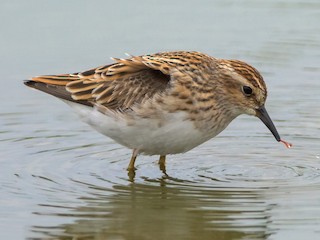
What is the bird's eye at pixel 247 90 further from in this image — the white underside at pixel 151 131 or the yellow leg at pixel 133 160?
the yellow leg at pixel 133 160

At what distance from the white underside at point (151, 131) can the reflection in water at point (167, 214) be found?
20.7 inches

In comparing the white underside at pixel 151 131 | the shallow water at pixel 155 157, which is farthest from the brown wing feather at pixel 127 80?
the shallow water at pixel 155 157

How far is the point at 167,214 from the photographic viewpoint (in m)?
13.6

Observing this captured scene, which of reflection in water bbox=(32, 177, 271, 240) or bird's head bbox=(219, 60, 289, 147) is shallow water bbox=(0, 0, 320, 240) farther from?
bird's head bbox=(219, 60, 289, 147)

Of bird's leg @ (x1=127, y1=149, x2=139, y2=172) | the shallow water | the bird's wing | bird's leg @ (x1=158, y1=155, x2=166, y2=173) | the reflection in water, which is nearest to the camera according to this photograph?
the reflection in water

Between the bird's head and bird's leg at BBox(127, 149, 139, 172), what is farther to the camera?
bird's leg at BBox(127, 149, 139, 172)

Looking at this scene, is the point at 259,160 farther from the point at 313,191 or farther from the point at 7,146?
the point at 7,146

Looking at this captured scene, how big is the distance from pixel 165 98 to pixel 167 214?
1.90m

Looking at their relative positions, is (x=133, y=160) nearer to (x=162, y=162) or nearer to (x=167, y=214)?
(x=162, y=162)

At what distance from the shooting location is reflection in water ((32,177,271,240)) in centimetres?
1279

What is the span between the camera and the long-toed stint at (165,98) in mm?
14852

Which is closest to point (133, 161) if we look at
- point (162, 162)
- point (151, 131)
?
point (162, 162)

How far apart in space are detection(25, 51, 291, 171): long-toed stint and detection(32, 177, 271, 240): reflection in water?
2.34 feet

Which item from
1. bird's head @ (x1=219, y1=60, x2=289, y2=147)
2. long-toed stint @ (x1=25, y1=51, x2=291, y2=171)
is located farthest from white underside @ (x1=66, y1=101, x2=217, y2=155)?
bird's head @ (x1=219, y1=60, x2=289, y2=147)
